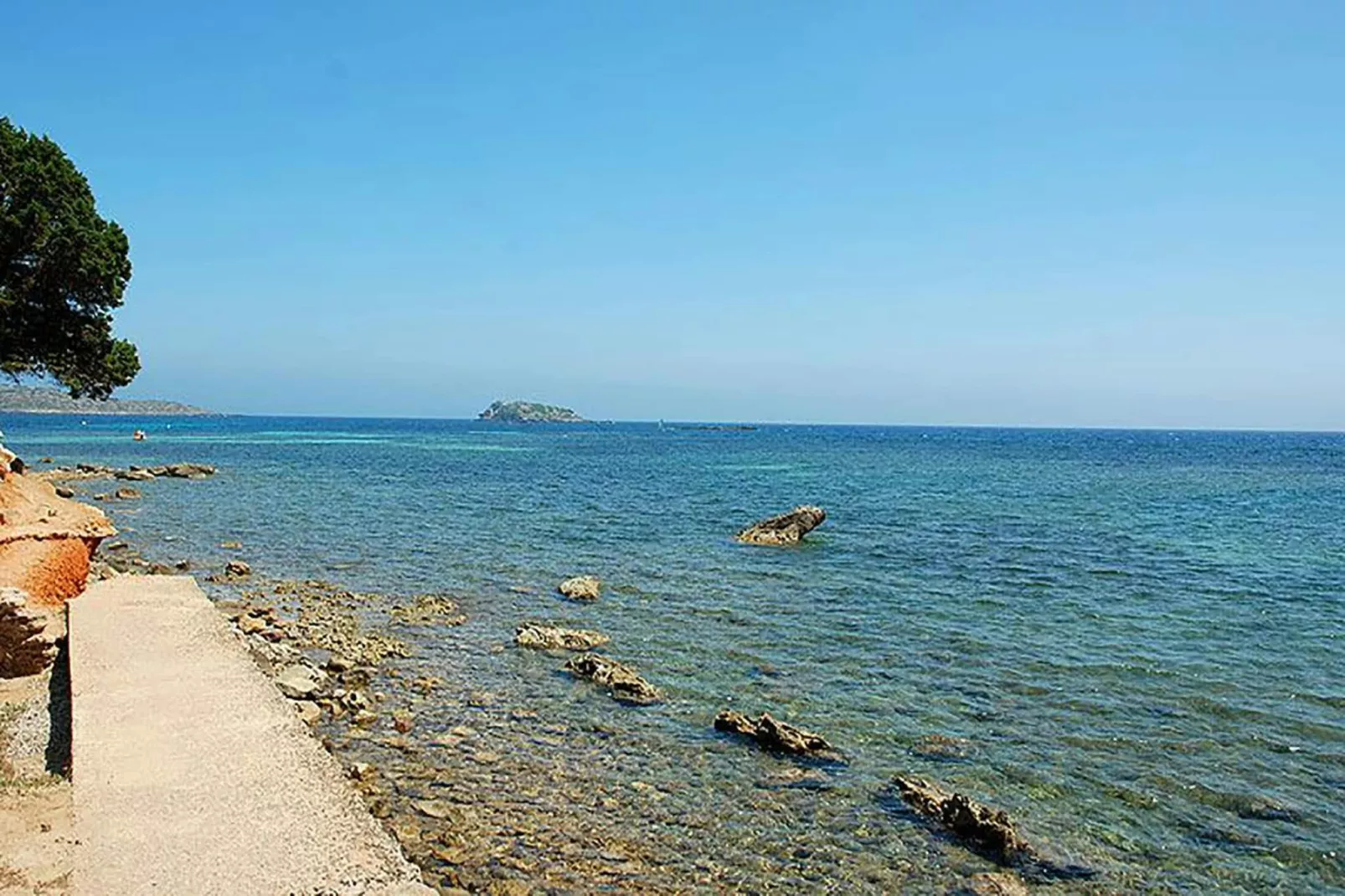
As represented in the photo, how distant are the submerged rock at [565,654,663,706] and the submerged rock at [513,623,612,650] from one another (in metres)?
1.09

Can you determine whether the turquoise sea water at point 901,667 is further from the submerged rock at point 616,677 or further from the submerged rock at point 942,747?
the submerged rock at point 616,677

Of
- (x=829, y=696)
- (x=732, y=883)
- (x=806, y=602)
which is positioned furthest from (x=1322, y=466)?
(x=732, y=883)

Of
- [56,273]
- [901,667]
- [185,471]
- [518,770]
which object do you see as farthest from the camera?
[185,471]

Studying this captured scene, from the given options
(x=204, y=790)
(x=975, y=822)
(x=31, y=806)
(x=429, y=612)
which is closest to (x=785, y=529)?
(x=429, y=612)

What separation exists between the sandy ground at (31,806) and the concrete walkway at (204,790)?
7.5 inches

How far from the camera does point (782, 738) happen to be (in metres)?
13.6

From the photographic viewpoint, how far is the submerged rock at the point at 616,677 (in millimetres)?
15992

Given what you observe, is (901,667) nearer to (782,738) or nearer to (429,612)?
(782,738)

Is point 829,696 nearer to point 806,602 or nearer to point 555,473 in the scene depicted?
point 806,602

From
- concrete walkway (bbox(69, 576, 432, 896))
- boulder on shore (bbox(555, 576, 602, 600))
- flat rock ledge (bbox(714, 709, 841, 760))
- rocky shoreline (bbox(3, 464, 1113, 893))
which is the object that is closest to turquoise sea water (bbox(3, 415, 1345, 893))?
rocky shoreline (bbox(3, 464, 1113, 893))

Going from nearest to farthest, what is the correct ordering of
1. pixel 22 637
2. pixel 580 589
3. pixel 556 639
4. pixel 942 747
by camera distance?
pixel 942 747 < pixel 22 637 < pixel 556 639 < pixel 580 589

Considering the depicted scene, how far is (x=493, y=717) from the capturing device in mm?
14875

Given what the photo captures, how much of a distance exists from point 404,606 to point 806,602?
34.4ft

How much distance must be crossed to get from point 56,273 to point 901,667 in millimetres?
28457
